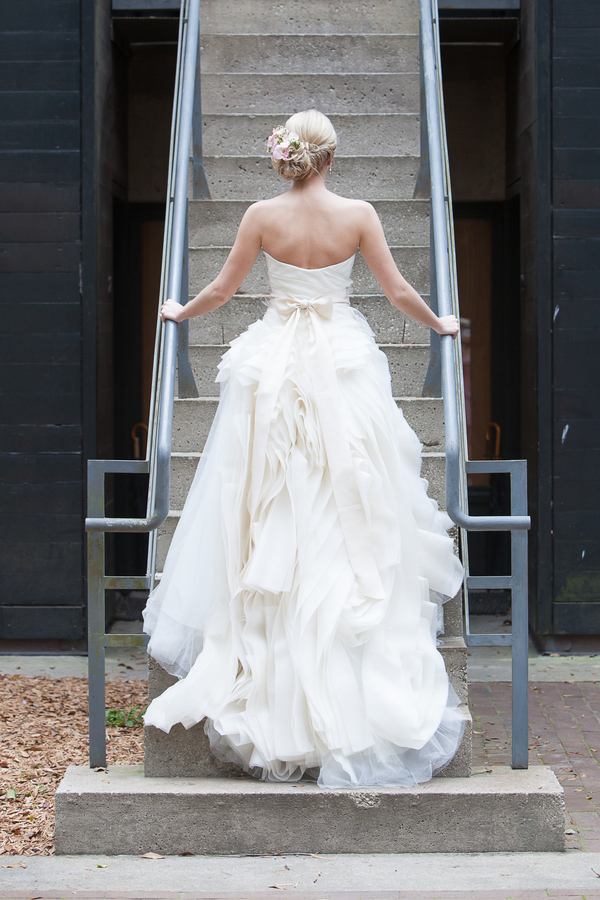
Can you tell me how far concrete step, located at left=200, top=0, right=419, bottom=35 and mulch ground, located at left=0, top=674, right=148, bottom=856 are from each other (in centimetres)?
391

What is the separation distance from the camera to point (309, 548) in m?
3.16

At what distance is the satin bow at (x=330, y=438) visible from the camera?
125 inches

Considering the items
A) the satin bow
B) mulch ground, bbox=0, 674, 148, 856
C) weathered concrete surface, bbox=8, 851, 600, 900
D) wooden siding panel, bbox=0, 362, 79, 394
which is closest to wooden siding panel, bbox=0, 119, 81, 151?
wooden siding panel, bbox=0, 362, 79, 394

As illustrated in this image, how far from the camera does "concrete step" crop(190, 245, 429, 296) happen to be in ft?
15.7

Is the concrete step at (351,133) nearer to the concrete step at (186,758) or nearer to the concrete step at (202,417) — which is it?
the concrete step at (202,417)

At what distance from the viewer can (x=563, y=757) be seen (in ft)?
13.4

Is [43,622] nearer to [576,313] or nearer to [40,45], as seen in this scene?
[40,45]

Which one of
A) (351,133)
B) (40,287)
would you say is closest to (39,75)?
(40,287)

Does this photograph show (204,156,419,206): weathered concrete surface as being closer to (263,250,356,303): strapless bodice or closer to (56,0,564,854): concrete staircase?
(56,0,564,854): concrete staircase

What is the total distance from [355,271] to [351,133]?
106 centimetres

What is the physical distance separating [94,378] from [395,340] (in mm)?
1862

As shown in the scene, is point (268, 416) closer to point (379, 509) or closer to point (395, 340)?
point (379, 509)

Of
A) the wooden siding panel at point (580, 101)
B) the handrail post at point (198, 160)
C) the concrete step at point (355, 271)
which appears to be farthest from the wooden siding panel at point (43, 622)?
the wooden siding panel at point (580, 101)

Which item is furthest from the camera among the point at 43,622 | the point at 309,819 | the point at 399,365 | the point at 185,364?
the point at 43,622
